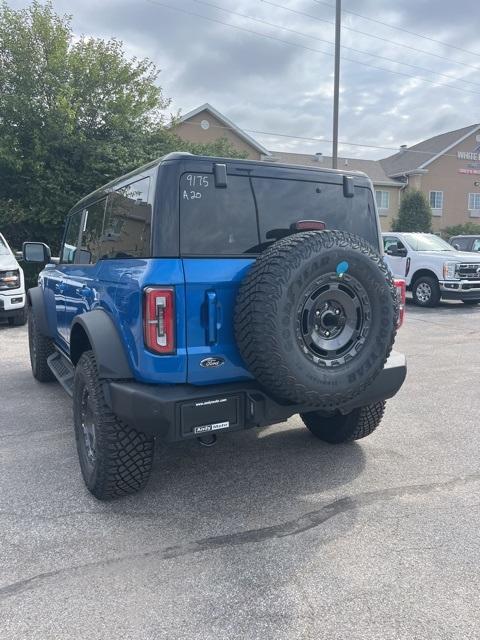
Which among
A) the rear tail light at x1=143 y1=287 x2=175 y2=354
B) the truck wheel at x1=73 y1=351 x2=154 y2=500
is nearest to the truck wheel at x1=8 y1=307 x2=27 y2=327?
the truck wheel at x1=73 y1=351 x2=154 y2=500

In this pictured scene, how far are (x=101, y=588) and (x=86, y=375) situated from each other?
3.94 feet

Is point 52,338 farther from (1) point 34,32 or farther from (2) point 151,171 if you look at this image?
(1) point 34,32

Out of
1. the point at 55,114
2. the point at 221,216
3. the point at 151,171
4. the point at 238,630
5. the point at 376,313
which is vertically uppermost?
the point at 55,114

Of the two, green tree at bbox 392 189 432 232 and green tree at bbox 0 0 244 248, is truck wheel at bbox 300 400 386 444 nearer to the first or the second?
green tree at bbox 0 0 244 248

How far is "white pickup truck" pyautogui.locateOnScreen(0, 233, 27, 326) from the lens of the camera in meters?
8.61

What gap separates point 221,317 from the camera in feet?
8.78

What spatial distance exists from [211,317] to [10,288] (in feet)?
23.6

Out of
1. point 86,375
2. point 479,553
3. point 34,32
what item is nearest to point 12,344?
point 86,375

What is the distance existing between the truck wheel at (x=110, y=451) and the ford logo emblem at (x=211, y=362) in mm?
597

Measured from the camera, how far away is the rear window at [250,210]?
2.78m

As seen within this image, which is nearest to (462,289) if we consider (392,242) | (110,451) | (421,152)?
(392,242)

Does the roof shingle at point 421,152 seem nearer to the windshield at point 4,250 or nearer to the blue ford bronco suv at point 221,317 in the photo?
the windshield at point 4,250

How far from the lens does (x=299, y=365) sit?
2.55 meters

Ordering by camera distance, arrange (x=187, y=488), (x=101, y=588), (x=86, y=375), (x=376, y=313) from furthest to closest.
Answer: (x=187, y=488)
(x=86, y=375)
(x=376, y=313)
(x=101, y=588)
